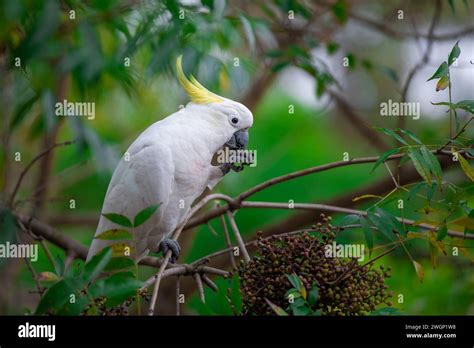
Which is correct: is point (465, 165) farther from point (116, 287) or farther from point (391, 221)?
point (116, 287)

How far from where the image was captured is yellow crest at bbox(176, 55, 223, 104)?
1.52 m

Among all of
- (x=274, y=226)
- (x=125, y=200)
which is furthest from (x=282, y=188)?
(x=125, y=200)

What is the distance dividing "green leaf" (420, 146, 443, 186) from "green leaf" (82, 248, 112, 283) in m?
0.62

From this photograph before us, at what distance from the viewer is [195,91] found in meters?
1.53

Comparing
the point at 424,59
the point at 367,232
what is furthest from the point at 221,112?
the point at 424,59

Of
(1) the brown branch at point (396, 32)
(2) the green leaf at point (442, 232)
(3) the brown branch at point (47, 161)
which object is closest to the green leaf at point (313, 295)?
(2) the green leaf at point (442, 232)

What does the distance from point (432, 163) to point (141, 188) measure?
2.25 feet

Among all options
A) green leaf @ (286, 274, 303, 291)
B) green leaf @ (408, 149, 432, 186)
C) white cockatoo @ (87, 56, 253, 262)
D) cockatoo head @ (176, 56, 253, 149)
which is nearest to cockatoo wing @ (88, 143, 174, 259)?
white cockatoo @ (87, 56, 253, 262)

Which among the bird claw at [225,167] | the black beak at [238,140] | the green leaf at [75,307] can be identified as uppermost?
the black beak at [238,140]

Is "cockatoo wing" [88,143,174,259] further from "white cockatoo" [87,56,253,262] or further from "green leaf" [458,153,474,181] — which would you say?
"green leaf" [458,153,474,181]

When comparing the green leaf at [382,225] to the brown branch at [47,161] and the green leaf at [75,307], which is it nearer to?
the green leaf at [75,307]

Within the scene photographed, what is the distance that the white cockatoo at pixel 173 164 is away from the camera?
1457 millimetres

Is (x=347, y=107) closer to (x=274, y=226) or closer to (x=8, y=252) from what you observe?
(x=274, y=226)

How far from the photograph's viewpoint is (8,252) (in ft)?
5.34
